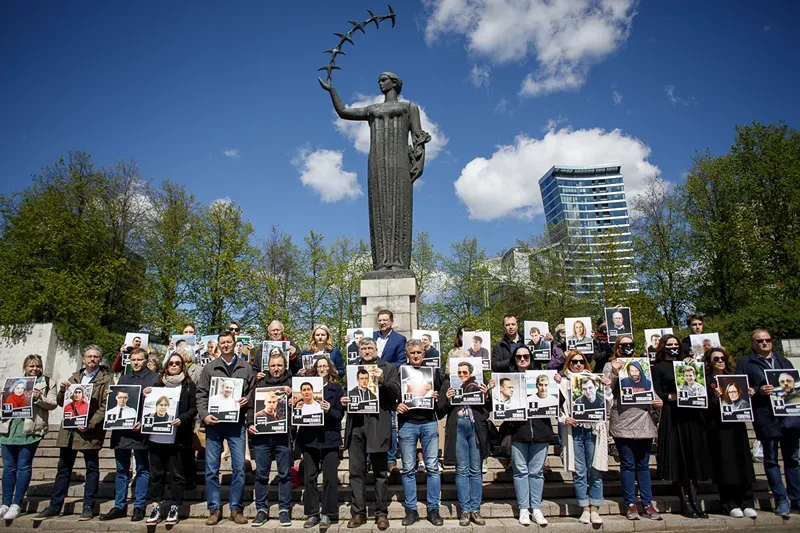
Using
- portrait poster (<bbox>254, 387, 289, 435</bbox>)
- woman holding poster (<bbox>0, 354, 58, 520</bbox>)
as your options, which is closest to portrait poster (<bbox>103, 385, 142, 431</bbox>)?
woman holding poster (<bbox>0, 354, 58, 520</bbox>)

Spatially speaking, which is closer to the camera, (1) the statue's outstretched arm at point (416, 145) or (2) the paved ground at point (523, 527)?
(2) the paved ground at point (523, 527)

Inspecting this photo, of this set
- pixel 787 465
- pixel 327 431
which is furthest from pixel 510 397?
pixel 787 465

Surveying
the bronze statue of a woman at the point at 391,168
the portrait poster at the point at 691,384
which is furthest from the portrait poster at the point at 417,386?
the bronze statue of a woman at the point at 391,168

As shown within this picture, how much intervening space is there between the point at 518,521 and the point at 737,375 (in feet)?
11.0

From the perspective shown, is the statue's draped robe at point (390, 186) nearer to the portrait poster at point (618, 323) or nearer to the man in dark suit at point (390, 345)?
the man in dark suit at point (390, 345)

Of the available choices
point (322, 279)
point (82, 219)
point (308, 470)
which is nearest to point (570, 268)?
point (322, 279)

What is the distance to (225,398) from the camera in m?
6.29

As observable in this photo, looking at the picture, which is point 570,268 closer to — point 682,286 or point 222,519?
point 682,286

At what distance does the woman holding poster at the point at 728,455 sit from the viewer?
6320 mm

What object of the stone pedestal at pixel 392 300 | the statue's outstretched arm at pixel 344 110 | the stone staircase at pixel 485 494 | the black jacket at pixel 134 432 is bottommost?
the stone staircase at pixel 485 494

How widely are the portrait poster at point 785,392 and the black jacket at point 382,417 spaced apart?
16.0ft

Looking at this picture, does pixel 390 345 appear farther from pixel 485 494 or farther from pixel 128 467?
Answer: pixel 128 467

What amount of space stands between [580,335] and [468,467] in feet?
11.5

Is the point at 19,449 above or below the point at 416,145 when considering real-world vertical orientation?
below
